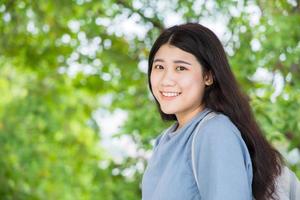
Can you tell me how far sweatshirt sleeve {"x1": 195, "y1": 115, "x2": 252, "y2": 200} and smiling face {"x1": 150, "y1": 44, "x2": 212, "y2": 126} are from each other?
0.56 feet

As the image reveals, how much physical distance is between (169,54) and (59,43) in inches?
134

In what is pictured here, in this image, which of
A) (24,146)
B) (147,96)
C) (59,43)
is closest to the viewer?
(147,96)

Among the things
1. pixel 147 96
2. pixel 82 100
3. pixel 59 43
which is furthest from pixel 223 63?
pixel 82 100

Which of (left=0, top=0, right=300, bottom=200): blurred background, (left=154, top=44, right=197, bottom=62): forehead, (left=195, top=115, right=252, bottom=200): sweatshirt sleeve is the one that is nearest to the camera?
(left=195, top=115, right=252, bottom=200): sweatshirt sleeve

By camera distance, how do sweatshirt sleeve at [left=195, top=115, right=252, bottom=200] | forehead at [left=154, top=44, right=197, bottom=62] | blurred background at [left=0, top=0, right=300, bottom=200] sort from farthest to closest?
blurred background at [left=0, top=0, right=300, bottom=200] < forehead at [left=154, top=44, right=197, bottom=62] < sweatshirt sleeve at [left=195, top=115, right=252, bottom=200]

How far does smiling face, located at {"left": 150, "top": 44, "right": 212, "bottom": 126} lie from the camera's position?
1748 mm

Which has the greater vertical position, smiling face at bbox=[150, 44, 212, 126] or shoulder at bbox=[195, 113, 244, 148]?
smiling face at bbox=[150, 44, 212, 126]

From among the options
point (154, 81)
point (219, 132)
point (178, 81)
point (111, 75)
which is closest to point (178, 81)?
point (178, 81)

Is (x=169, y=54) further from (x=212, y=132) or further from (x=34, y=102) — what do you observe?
(x=34, y=102)

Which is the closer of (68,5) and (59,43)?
(68,5)

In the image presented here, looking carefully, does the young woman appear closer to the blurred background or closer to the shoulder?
the shoulder

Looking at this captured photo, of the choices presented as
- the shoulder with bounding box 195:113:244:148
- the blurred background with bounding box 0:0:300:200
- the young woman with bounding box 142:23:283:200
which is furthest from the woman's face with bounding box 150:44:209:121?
the blurred background with bounding box 0:0:300:200

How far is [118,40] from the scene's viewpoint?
437cm

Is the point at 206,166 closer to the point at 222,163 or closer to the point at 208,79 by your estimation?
the point at 222,163
